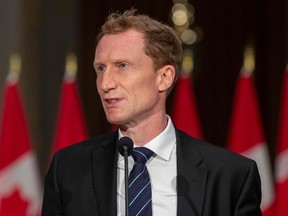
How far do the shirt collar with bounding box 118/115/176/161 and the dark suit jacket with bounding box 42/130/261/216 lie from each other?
0.08 feet

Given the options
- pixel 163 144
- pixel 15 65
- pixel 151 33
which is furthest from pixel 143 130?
pixel 15 65

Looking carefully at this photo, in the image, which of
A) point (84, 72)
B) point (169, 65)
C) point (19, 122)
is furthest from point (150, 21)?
point (84, 72)

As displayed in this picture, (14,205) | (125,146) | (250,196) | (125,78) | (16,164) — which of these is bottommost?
(14,205)

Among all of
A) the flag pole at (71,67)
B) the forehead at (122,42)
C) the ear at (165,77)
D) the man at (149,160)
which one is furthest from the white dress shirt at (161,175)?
the flag pole at (71,67)

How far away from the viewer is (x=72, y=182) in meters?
1.90

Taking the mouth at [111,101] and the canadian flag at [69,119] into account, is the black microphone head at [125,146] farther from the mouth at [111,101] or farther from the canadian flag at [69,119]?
the canadian flag at [69,119]

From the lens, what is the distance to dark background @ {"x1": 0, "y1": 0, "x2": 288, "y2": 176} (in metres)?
3.78

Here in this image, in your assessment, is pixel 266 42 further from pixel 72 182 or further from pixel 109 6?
pixel 72 182

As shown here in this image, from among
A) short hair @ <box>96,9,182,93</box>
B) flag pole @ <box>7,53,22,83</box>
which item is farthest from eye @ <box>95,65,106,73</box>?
flag pole @ <box>7,53,22,83</box>

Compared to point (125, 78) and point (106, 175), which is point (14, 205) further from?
point (125, 78)

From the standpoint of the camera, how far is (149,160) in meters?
1.94

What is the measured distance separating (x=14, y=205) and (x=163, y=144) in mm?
1618

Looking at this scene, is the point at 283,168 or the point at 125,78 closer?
the point at 125,78

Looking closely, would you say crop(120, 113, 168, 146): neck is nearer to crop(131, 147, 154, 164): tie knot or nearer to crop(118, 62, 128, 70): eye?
crop(131, 147, 154, 164): tie knot
